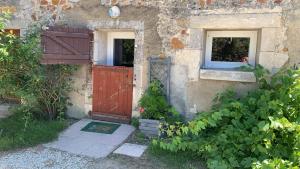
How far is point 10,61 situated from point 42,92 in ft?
2.88

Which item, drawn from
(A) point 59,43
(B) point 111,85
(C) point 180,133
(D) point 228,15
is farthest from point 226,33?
(A) point 59,43

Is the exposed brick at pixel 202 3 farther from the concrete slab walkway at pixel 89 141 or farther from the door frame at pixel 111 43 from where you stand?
the concrete slab walkway at pixel 89 141

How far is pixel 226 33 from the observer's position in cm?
508

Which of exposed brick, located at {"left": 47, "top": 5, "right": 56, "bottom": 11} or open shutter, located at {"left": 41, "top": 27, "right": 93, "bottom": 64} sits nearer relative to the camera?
open shutter, located at {"left": 41, "top": 27, "right": 93, "bottom": 64}

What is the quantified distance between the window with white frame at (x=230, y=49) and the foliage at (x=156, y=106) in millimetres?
1040

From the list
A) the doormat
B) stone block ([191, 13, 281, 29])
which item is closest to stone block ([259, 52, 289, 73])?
stone block ([191, 13, 281, 29])

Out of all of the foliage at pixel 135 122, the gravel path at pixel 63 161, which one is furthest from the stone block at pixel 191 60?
the gravel path at pixel 63 161

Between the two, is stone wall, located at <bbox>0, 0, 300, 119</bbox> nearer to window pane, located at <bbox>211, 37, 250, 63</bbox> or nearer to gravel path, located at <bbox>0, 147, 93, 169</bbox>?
window pane, located at <bbox>211, 37, 250, 63</bbox>

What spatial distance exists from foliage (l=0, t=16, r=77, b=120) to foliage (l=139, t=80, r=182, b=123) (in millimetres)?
1774

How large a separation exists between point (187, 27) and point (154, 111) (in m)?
1.64

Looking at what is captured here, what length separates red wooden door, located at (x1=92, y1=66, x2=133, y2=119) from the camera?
5.64 m

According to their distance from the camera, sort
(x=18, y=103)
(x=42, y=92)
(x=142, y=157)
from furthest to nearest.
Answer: (x=18, y=103) → (x=42, y=92) → (x=142, y=157)

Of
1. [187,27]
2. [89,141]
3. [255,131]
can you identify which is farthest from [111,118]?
[255,131]

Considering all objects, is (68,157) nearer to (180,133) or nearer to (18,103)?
(180,133)
